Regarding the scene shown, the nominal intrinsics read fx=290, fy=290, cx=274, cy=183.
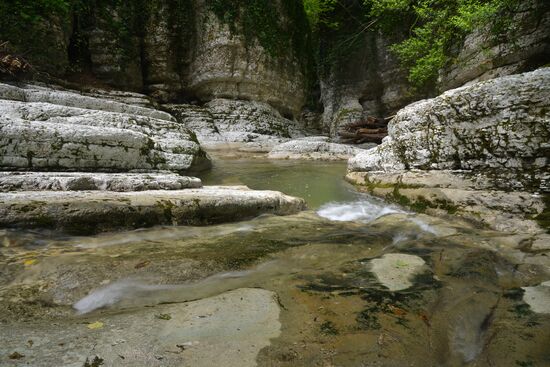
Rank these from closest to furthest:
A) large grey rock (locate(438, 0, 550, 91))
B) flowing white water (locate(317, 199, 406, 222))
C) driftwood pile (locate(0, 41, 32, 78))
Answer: flowing white water (locate(317, 199, 406, 222)), large grey rock (locate(438, 0, 550, 91)), driftwood pile (locate(0, 41, 32, 78))

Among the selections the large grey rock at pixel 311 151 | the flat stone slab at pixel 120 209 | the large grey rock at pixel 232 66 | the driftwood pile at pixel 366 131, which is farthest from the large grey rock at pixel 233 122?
the flat stone slab at pixel 120 209

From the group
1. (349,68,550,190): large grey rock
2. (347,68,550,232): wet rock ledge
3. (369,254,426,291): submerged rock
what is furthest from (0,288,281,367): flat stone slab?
(349,68,550,190): large grey rock

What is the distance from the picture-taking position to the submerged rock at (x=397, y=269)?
6.76 feet

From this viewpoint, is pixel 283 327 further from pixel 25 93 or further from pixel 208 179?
pixel 25 93

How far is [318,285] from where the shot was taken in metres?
2.01

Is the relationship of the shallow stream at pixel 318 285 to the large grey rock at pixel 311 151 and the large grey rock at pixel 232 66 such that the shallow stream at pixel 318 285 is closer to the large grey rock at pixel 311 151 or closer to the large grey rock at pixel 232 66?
the large grey rock at pixel 311 151

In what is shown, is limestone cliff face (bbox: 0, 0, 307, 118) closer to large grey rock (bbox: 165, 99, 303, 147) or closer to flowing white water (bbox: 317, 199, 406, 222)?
large grey rock (bbox: 165, 99, 303, 147)

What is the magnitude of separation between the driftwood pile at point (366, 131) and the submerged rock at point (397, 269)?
12391 mm

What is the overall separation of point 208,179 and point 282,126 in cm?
962

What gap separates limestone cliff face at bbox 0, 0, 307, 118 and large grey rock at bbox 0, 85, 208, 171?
25.3ft

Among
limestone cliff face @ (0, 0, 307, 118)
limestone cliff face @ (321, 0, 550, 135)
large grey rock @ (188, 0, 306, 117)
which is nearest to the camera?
limestone cliff face @ (321, 0, 550, 135)

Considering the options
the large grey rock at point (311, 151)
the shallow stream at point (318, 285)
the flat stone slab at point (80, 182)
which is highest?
the large grey rock at point (311, 151)

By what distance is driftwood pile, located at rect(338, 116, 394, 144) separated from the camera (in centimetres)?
1420

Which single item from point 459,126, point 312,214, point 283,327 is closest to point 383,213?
point 312,214
